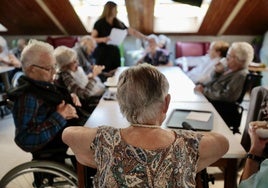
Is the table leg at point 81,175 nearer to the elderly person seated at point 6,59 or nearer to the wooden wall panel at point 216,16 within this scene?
the elderly person seated at point 6,59

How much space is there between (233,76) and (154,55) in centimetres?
158

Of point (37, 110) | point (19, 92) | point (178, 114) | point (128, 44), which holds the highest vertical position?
point (19, 92)

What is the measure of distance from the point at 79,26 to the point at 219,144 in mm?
4433

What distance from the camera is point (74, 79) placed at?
2.49 meters

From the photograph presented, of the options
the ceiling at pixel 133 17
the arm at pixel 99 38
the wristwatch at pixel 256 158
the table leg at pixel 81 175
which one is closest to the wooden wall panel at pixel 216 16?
the ceiling at pixel 133 17

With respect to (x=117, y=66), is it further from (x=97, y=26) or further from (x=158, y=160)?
(x=158, y=160)

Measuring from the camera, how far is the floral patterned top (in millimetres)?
975

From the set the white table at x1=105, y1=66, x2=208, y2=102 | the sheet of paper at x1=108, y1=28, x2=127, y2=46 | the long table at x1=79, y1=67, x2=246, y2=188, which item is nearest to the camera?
the long table at x1=79, y1=67, x2=246, y2=188

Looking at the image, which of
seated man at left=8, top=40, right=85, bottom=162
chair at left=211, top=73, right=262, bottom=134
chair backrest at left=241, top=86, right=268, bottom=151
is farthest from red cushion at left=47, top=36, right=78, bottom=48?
chair backrest at left=241, top=86, right=268, bottom=151

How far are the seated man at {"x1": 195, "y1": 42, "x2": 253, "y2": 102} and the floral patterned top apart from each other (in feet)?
5.18

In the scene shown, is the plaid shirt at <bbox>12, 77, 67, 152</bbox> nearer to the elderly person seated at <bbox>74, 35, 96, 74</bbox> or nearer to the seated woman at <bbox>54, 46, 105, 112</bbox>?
the seated woman at <bbox>54, 46, 105, 112</bbox>

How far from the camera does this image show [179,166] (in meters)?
0.99

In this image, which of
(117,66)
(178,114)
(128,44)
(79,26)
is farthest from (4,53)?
(178,114)

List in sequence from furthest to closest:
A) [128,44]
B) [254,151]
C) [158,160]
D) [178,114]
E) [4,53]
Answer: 1. [128,44]
2. [4,53]
3. [178,114]
4. [254,151]
5. [158,160]
